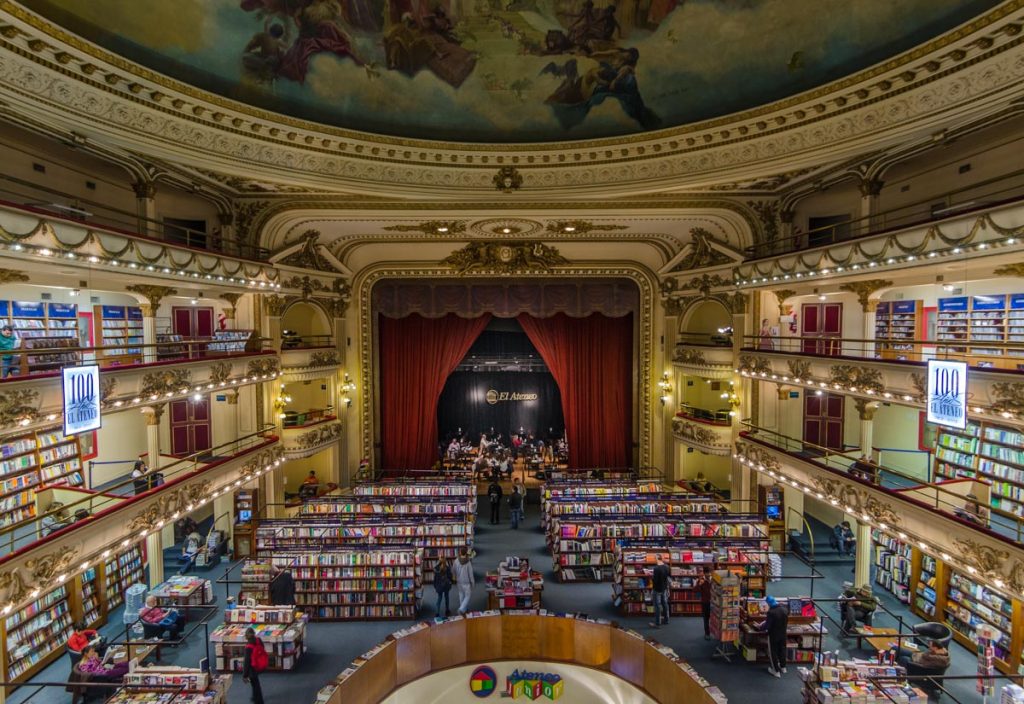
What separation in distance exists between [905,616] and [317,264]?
51.0 ft

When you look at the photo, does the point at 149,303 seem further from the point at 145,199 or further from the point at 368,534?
the point at 368,534

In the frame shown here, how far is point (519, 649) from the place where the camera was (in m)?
8.86

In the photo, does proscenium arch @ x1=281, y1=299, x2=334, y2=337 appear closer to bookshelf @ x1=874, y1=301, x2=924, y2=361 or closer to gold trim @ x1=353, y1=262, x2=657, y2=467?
gold trim @ x1=353, y1=262, x2=657, y2=467

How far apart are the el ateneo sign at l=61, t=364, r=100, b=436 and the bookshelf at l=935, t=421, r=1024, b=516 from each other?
12788 mm

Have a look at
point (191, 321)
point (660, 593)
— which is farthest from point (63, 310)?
point (660, 593)

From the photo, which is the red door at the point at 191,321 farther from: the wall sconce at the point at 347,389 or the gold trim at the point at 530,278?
the gold trim at the point at 530,278

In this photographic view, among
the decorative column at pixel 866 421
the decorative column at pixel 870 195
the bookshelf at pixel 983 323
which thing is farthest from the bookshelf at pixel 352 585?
the decorative column at pixel 870 195

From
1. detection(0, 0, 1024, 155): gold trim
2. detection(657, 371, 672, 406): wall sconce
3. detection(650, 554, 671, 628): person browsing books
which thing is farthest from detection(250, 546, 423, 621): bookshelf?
detection(657, 371, 672, 406): wall sconce

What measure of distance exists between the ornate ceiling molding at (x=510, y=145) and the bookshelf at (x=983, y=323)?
3.98 m

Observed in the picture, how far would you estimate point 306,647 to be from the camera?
8.70 meters

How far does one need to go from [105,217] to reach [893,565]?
16.4 meters

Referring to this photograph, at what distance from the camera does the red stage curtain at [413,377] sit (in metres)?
18.0

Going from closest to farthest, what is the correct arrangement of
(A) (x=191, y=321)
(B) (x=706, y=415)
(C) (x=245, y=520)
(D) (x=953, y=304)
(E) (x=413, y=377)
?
(D) (x=953, y=304) → (C) (x=245, y=520) → (A) (x=191, y=321) → (B) (x=706, y=415) → (E) (x=413, y=377)

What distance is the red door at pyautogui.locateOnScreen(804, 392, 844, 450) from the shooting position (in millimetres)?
13234
